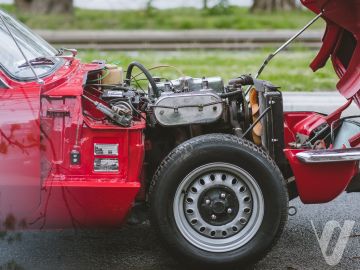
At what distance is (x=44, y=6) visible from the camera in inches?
924

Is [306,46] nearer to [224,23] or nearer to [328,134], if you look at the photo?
[224,23]

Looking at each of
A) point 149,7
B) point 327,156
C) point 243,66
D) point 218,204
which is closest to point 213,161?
point 218,204

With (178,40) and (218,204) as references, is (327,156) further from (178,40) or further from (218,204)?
(178,40)

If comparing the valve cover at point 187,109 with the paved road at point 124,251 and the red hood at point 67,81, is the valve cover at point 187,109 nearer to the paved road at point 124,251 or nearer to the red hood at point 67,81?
the red hood at point 67,81

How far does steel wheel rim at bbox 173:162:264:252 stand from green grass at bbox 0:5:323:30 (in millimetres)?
17098

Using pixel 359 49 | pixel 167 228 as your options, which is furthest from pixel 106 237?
pixel 359 49

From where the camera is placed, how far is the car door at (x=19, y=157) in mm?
4152

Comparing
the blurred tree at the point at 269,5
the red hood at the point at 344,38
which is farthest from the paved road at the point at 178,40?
the red hood at the point at 344,38

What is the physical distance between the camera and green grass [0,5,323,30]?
21422 millimetres

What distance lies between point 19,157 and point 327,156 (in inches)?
72.7

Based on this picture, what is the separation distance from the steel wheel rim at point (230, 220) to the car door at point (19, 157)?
0.86 meters

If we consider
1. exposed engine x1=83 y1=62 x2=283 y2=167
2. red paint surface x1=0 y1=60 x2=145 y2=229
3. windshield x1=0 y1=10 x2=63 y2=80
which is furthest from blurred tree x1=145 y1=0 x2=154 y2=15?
red paint surface x1=0 y1=60 x2=145 y2=229

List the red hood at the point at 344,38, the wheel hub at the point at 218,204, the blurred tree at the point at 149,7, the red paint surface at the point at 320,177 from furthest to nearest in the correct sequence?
the blurred tree at the point at 149,7 → the red hood at the point at 344,38 → the red paint surface at the point at 320,177 → the wheel hub at the point at 218,204

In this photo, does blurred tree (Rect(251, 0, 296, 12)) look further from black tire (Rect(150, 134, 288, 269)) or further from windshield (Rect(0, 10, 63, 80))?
black tire (Rect(150, 134, 288, 269))
